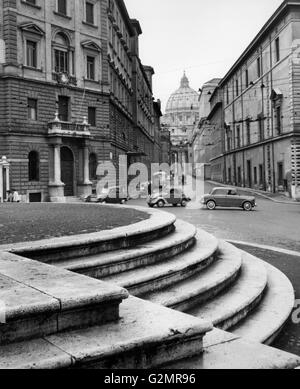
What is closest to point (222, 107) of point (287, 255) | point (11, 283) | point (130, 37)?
point (130, 37)

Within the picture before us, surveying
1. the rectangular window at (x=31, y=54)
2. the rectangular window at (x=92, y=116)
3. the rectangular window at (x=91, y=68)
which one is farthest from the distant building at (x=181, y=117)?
the rectangular window at (x=31, y=54)

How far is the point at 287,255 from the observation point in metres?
9.84

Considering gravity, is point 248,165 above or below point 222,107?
below

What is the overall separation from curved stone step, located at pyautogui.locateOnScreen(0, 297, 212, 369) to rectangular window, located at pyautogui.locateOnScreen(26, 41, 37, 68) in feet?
99.9

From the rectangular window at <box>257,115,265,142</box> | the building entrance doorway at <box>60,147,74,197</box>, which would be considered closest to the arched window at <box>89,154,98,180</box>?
the building entrance doorway at <box>60,147,74,197</box>

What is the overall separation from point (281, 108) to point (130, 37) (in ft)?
89.0

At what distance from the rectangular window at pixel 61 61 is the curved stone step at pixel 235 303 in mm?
29226

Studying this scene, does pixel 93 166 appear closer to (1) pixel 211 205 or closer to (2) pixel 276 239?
(1) pixel 211 205

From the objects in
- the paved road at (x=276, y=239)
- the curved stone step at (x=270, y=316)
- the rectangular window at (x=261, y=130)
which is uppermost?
the rectangular window at (x=261, y=130)

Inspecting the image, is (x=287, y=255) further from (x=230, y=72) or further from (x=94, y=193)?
(x=230, y=72)

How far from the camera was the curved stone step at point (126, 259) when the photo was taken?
5000 millimetres

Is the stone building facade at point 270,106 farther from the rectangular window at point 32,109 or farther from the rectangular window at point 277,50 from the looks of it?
the rectangular window at point 32,109

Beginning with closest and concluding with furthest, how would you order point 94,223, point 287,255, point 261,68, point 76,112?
point 94,223, point 287,255, point 76,112, point 261,68
